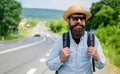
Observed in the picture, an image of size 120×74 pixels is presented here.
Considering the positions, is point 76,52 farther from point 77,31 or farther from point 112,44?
point 112,44

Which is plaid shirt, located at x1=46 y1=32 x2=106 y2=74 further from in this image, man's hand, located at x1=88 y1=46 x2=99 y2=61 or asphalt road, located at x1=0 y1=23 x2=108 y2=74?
asphalt road, located at x1=0 y1=23 x2=108 y2=74

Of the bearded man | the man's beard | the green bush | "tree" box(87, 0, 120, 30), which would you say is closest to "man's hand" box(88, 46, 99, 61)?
the bearded man

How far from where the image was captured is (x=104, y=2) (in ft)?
291

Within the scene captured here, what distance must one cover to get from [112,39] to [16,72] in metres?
16.9

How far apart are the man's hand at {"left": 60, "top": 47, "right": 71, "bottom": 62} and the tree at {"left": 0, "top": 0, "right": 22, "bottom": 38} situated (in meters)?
70.2

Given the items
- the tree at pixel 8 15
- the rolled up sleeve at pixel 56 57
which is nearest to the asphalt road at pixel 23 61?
the rolled up sleeve at pixel 56 57

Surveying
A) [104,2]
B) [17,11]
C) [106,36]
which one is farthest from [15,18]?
[106,36]

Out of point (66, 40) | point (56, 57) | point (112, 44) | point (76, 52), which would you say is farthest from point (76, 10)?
point (112, 44)

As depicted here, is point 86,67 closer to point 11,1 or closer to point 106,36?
point 106,36

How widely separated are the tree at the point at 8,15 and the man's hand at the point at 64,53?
7017 centimetres

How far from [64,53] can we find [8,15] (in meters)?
71.4

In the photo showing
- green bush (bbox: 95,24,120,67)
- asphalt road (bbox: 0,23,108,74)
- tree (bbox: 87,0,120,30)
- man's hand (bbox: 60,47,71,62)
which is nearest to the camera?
man's hand (bbox: 60,47,71,62)

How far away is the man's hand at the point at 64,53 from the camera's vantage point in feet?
14.4

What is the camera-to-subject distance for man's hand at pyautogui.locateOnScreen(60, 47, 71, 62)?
4395 mm
